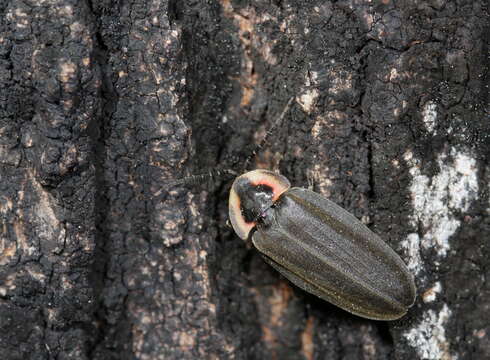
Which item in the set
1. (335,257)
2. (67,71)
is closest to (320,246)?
(335,257)

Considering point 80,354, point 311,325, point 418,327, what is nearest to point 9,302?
point 80,354

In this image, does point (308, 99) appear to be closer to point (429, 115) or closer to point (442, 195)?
point (429, 115)

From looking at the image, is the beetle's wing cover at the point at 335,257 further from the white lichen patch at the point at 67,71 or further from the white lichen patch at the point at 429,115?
the white lichen patch at the point at 67,71

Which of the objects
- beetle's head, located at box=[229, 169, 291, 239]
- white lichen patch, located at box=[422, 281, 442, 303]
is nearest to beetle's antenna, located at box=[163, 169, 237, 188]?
beetle's head, located at box=[229, 169, 291, 239]

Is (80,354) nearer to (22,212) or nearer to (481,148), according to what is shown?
(22,212)

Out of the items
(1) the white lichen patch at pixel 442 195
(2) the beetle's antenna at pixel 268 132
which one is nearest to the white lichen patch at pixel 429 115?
(1) the white lichen patch at pixel 442 195

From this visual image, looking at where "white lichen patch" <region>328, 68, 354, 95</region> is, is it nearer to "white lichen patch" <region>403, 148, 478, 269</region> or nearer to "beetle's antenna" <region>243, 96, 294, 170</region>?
"beetle's antenna" <region>243, 96, 294, 170</region>
